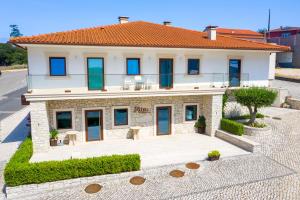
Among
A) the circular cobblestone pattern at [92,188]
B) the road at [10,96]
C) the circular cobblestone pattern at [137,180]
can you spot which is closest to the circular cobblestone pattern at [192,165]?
the circular cobblestone pattern at [137,180]

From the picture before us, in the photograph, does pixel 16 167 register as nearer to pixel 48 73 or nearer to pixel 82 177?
pixel 82 177

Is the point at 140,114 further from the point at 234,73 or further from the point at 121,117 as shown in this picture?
the point at 234,73

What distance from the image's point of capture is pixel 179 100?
1975 cm

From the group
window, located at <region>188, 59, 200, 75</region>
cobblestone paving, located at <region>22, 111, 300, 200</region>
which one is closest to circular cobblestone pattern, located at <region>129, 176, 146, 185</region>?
cobblestone paving, located at <region>22, 111, 300, 200</region>

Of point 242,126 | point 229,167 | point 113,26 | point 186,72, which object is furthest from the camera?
point 113,26

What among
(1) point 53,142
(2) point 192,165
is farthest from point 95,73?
(2) point 192,165

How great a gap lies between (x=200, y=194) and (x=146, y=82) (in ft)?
30.6

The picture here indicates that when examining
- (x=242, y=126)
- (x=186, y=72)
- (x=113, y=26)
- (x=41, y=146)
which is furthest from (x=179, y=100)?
(x=41, y=146)

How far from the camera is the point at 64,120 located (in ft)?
57.7

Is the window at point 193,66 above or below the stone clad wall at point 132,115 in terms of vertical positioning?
above

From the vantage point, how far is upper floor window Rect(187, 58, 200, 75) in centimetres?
1923

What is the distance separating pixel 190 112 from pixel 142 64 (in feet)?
19.8

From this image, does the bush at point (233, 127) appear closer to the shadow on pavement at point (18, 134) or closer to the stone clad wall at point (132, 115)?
the stone clad wall at point (132, 115)

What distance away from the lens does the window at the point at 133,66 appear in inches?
698
